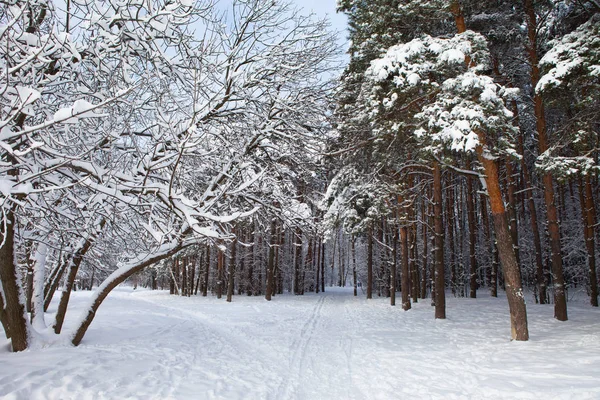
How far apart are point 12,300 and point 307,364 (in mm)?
4981

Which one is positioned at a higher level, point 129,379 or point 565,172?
point 565,172

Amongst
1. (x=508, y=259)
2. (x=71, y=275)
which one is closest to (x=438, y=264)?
(x=508, y=259)

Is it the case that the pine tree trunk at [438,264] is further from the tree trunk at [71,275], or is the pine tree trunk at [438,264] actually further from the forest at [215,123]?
the tree trunk at [71,275]

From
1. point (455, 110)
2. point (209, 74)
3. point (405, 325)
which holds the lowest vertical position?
point (405, 325)

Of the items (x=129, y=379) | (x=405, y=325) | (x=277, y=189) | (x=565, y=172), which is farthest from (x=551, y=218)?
(x=129, y=379)

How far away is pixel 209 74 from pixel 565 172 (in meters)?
8.65

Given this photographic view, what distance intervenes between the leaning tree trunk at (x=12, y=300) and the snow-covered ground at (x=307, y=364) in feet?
0.82

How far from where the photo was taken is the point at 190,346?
24.7 ft

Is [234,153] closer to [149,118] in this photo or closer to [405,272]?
[149,118]

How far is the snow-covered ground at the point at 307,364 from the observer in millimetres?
4539

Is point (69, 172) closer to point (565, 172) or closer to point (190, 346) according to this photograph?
point (190, 346)

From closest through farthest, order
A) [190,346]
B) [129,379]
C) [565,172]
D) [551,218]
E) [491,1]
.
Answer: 1. [129,379]
2. [190,346]
3. [565,172]
4. [491,1]
5. [551,218]

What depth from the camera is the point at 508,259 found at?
8.24 m

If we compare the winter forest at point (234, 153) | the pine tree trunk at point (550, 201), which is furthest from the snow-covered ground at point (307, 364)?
the pine tree trunk at point (550, 201)
